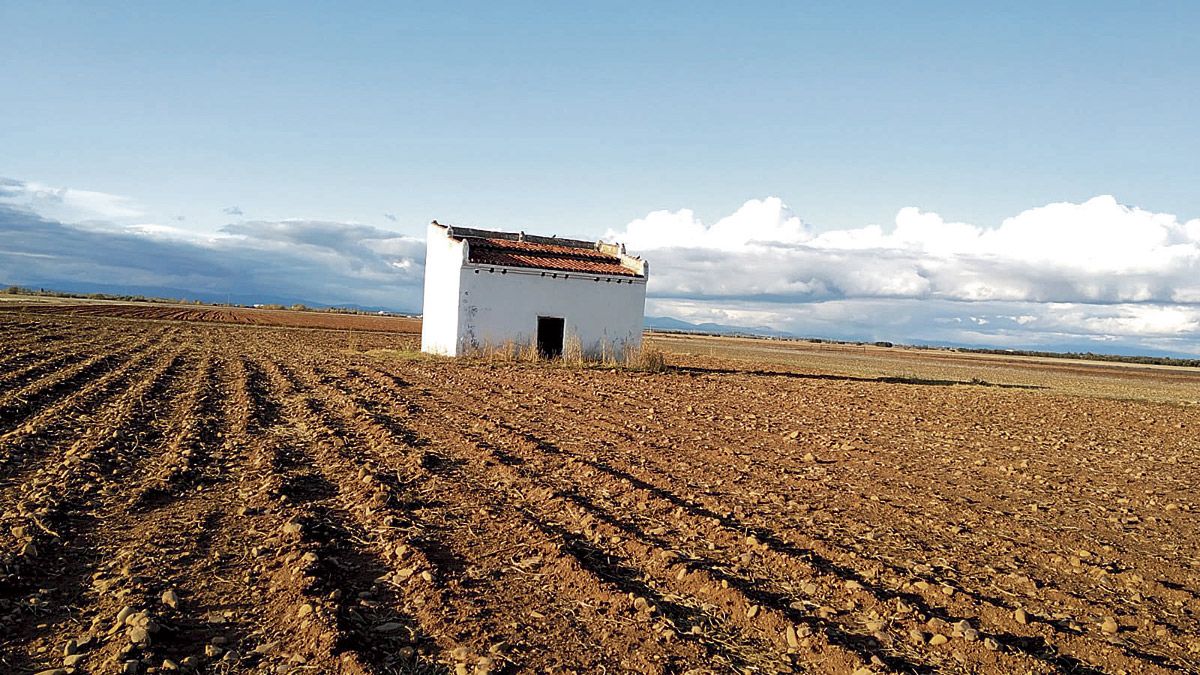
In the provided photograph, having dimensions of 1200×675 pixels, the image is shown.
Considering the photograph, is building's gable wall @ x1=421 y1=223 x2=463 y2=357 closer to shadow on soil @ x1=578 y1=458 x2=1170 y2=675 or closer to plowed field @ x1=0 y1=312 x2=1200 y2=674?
plowed field @ x1=0 y1=312 x2=1200 y2=674

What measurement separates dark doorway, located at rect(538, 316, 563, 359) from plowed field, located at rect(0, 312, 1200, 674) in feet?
38.8

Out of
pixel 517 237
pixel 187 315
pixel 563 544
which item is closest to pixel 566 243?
pixel 517 237

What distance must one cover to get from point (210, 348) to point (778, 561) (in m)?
25.9

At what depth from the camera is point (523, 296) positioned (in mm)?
24906

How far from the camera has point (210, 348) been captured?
27.2 metres

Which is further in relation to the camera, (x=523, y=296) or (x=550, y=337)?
(x=550, y=337)

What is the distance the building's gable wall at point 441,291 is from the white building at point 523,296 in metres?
0.03

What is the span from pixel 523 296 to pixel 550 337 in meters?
1.91

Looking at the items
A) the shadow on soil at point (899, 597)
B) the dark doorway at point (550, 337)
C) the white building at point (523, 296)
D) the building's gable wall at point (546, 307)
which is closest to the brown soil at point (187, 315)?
the white building at point (523, 296)

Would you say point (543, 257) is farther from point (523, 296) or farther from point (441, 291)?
point (441, 291)

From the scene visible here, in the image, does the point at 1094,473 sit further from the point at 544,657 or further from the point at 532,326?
the point at 532,326

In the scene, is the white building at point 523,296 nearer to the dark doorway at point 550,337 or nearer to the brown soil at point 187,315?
the dark doorway at point 550,337

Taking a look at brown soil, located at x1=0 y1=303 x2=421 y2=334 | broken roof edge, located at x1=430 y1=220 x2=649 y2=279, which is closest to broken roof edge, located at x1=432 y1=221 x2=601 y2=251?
broken roof edge, located at x1=430 y1=220 x2=649 y2=279

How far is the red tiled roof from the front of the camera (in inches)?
982
